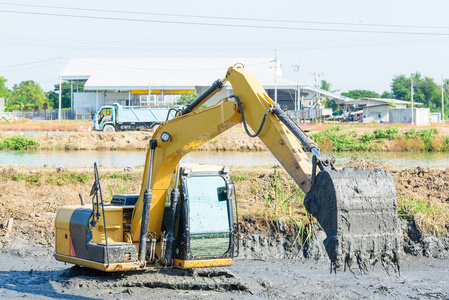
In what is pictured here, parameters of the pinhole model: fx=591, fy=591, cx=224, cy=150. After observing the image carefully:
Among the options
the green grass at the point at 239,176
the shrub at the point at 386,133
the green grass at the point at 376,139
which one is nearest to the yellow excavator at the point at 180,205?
the green grass at the point at 239,176

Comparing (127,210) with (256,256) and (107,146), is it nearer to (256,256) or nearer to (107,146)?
(256,256)

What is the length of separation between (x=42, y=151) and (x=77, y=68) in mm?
34731

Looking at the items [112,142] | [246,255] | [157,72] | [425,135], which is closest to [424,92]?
[157,72]

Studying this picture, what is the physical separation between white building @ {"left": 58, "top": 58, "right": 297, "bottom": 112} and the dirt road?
45.9m

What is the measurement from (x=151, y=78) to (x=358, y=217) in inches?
2209

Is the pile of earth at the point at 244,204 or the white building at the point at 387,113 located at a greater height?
the white building at the point at 387,113

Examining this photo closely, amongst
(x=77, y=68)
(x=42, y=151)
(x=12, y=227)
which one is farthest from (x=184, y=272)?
(x=77, y=68)

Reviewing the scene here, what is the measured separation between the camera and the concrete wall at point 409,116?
53.2m

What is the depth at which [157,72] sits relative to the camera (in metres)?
63.6

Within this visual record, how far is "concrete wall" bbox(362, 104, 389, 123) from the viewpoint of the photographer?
58000 millimetres

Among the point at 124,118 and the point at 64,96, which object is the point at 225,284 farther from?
the point at 64,96

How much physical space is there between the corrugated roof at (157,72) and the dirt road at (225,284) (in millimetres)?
46860

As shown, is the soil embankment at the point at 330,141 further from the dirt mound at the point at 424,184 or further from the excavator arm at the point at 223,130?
the excavator arm at the point at 223,130

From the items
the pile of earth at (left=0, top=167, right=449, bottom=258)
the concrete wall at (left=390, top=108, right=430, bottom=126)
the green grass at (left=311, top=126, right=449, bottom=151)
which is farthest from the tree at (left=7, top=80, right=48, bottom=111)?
the pile of earth at (left=0, top=167, right=449, bottom=258)
